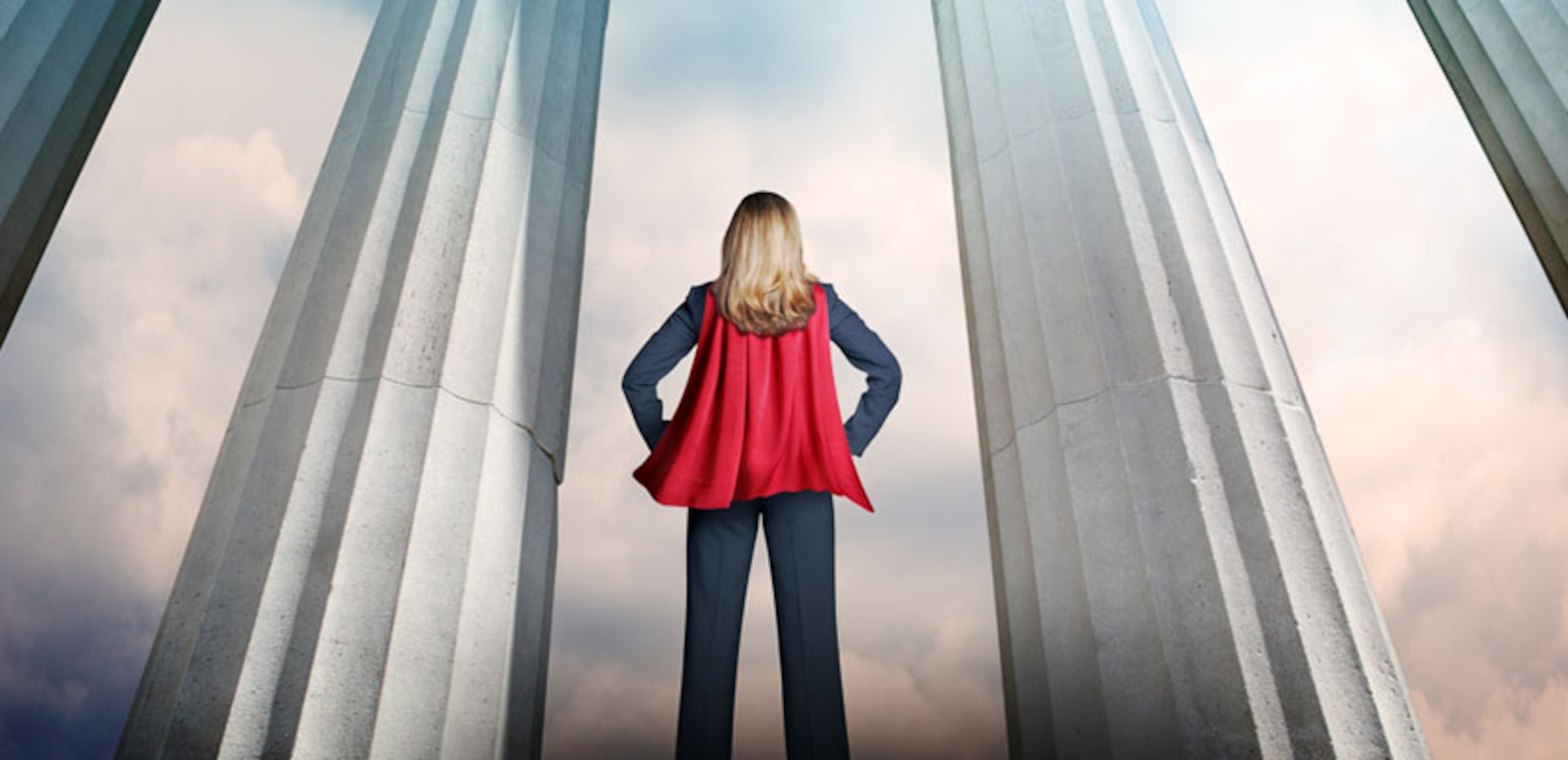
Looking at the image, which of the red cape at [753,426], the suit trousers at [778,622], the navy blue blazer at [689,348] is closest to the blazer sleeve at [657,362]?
the navy blue blazer at [689,348]

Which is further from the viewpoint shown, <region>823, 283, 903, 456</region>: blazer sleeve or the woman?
<region>823, 283, 903, 456</region>: blazer sleeve

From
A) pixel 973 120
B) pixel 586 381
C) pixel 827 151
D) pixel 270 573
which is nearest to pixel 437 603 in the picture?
pixel 270 573

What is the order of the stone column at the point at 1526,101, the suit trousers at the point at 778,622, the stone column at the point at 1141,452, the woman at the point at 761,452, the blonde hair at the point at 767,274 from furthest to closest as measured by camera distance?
the stone column at the point at 1526,101
the blonde hair at the point at 767,274
the woman at the point at 761,452
the suit trousers at the point at 778,622
the stone column at the point at 1141,452

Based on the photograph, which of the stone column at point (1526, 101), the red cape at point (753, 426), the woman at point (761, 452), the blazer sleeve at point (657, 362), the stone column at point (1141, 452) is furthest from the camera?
the stone column at point (1526, 101)

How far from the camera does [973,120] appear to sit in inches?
258

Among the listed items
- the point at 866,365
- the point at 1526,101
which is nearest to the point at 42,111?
the point at 866,365

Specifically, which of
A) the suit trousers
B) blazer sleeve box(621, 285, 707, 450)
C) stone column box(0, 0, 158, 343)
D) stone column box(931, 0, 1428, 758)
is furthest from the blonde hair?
stone column box(0, 0, 158, 343)

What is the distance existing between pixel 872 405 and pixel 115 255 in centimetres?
824

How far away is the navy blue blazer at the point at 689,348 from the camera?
539 cm

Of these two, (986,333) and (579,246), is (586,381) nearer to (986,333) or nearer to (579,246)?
(579,246)

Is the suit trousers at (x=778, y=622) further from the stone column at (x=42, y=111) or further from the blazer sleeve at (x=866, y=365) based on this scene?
the stone column at (x=42, y=111)

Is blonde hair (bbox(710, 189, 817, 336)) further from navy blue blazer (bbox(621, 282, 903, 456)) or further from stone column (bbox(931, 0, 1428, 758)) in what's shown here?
stone column (bbox(931, 0, 1428, 758))

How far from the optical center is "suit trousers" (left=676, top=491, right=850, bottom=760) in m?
4.38

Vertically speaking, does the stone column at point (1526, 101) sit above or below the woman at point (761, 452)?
above
